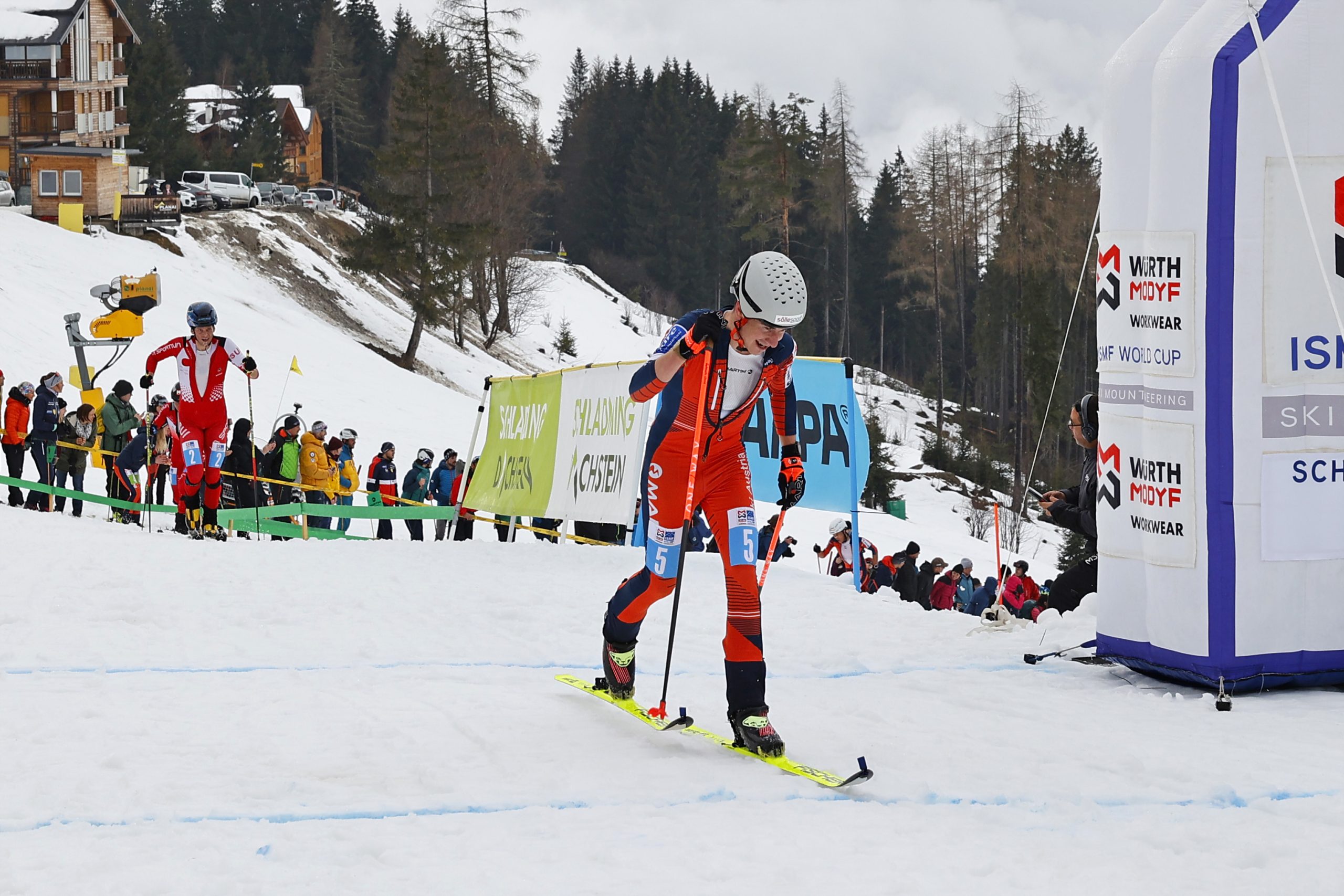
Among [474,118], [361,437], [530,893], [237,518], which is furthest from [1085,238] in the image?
[530,893]

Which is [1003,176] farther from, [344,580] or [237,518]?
[344,580]

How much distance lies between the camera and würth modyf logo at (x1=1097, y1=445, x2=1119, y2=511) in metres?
6.79

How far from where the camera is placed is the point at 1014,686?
662 centimetres

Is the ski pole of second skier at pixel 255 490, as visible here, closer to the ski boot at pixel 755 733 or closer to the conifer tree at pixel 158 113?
the ski boot at pixel 755 733

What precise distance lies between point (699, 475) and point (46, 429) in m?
12.7

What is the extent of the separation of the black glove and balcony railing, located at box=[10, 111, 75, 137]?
185 ft

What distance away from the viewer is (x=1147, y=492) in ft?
21.5

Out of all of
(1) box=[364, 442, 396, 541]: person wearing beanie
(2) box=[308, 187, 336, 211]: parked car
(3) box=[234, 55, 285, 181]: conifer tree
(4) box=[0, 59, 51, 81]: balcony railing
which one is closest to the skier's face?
(1) box=[364, 442, 396, 541]: person wearing beanie

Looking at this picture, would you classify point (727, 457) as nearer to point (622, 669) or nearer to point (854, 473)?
point (622, 669)

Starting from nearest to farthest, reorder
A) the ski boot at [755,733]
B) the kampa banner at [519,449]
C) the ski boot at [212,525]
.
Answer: the ski boot at [755,733] < the ski boot at [212,525] < the kampa banner at [519,449]

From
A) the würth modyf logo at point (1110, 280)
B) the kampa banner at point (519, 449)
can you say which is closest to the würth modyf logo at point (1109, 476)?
the würth modyf logo at point (1110, 280)

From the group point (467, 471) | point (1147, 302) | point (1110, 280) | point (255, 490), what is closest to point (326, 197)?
point (467, 471)

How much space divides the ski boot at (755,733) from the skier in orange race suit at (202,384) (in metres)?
7.77

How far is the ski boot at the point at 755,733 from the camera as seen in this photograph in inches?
197
